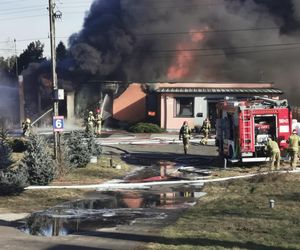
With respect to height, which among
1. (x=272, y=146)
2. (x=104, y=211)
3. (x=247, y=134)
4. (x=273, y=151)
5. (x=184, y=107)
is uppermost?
(x=184, y=107)

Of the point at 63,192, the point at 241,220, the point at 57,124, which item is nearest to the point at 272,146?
the point at 57,124

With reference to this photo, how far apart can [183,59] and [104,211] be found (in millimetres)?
35206

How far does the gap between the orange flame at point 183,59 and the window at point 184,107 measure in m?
6.67

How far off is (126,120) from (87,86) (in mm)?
3838

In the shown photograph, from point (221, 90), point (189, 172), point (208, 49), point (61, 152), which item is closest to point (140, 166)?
point (189, 172)

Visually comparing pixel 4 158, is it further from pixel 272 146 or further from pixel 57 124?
pixel 272 146

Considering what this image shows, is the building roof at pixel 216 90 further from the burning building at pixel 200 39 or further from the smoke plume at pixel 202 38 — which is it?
the burning building at pixel 200 39

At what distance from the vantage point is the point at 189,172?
686 inches

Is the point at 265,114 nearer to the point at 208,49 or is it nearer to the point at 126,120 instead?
the point at 126,120

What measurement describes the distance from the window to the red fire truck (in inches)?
769

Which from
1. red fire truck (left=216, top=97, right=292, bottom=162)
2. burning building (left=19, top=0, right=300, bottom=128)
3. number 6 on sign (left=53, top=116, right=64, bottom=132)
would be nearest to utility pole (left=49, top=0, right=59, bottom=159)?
number 6 on sign (left=53, top=116, right=64, bottom=132)

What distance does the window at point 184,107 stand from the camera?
37938mm

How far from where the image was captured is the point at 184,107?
38.2 metres

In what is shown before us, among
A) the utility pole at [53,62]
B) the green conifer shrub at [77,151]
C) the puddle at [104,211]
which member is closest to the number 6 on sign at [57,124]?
the utility pole at [53,62]
